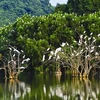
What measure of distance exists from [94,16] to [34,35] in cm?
731

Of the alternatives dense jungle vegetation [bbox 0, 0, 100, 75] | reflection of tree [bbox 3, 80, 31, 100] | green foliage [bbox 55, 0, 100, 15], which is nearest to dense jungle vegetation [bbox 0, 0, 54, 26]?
green foliage [bbox 55, 0, 100, 15]

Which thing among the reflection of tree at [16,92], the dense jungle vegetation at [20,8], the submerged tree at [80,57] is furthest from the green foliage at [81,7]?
the dense jungle vegetation at [20,8]

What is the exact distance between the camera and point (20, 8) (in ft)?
303

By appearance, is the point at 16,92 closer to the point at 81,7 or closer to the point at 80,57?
the point at 80,57

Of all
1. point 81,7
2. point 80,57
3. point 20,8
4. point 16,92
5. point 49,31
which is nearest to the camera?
point 16,92

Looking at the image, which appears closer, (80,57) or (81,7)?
(80,57)

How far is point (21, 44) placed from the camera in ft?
151

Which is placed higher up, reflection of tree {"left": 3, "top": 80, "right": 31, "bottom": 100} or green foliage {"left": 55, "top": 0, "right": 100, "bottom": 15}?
green foliage {"left": 55, "top": 0, "right": 100, "bottom": 15}

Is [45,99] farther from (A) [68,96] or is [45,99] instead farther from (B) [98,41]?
(B) [98,41]

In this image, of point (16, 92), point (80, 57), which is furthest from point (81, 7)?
point (16, 92)

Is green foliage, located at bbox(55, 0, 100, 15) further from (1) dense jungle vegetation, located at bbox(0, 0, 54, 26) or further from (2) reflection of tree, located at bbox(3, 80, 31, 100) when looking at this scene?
(1) dense jungle vegetation, located at bbox(0, 0, 54, 26)

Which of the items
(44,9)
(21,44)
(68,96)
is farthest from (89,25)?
(44,9)

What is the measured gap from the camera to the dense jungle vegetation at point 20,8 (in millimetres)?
85044

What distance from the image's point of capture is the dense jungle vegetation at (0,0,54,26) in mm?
85044
